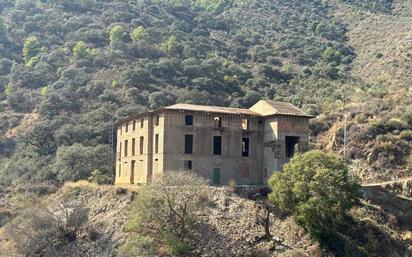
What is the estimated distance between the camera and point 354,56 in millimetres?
106188

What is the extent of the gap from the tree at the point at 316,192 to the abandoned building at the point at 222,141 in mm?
6838

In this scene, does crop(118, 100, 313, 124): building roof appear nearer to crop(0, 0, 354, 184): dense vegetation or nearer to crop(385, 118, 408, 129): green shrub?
crop(385, 118, 408, 129): green shrub

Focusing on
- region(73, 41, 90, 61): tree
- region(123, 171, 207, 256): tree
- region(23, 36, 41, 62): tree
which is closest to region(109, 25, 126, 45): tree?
region(73, 41, 90, 61): tree

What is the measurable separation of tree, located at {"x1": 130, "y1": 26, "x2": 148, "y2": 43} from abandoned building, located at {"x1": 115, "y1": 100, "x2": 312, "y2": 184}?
54.0 meters

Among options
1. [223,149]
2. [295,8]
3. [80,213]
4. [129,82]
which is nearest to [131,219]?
[80,213]

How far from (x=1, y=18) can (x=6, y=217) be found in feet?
224

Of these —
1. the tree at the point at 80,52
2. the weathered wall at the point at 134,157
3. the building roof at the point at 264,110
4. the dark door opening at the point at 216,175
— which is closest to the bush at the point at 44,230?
the weathered wall at the point at 134,157

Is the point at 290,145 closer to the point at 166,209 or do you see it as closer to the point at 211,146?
the point at 211,146

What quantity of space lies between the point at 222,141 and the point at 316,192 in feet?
41.1

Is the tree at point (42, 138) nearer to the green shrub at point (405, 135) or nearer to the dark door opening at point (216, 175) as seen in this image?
the dark door opening at point (216, 175)

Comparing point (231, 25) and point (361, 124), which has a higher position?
point (231, 25)

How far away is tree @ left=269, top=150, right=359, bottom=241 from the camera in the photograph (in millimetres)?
41594

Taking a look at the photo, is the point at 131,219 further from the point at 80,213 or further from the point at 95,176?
the point at 95,176

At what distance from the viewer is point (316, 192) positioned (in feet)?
137
